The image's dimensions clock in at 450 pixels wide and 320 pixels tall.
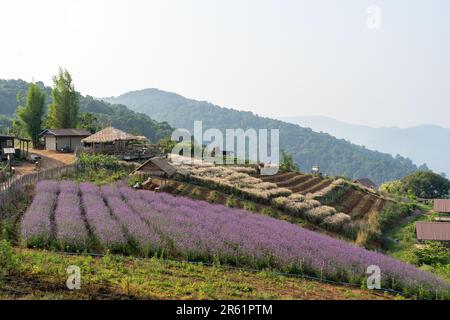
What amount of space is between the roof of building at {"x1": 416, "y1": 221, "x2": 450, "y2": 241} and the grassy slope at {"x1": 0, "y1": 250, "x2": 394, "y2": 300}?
1721 cm

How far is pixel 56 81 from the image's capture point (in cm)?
4972

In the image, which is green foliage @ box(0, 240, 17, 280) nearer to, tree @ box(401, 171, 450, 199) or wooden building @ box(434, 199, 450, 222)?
wooden building @ box(434, 199, 450, 222)

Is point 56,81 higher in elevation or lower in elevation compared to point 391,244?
higher

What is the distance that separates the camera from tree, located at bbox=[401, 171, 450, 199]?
7431 centimetres

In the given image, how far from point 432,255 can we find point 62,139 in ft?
105

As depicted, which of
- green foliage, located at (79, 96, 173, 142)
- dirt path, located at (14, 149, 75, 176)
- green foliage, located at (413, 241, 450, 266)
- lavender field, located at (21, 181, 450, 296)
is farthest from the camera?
green foliage, located at (79, 96, 173, 142)

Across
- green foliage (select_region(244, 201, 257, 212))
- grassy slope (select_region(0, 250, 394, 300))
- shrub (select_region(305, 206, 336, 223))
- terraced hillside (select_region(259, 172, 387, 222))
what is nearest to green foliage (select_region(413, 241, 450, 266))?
shrub (select_region(305, 206, 336, 223))

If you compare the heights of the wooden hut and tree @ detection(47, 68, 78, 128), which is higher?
tree @ detection(47, 68, 78, 128)

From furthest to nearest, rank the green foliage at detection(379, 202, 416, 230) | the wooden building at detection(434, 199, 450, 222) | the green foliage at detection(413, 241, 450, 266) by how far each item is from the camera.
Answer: the wooden building at detection(434, 199, 450, 222), the green foliage at detection(379, 202, 416, 230), the green foliage at detection(413, 241, 450, 266)

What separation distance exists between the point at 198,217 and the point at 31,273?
9394 millimetres

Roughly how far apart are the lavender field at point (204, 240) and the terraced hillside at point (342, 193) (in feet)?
49.0
